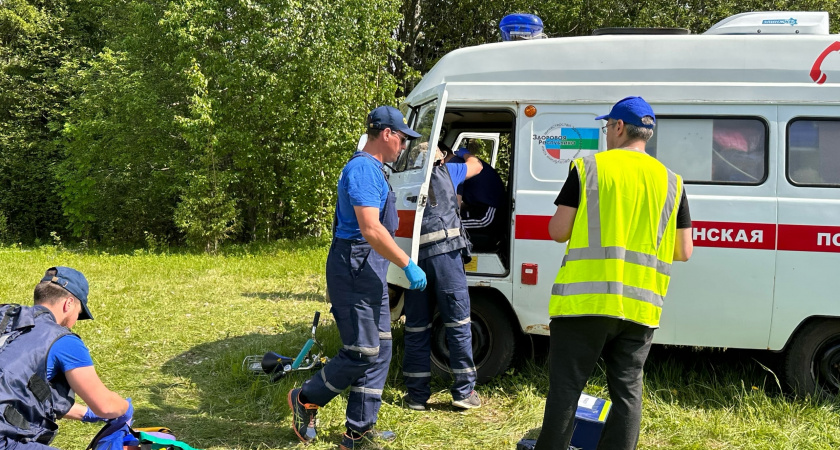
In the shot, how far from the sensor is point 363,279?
378 centimetres

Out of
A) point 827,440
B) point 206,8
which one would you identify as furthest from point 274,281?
point 206,8

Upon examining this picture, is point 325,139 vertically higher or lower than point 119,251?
higher

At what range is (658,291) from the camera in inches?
118

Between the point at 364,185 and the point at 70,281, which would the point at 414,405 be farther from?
the point at 70,281

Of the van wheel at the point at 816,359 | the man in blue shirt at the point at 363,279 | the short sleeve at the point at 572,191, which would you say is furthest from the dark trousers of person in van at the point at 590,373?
the van wheel at the point at 816,359

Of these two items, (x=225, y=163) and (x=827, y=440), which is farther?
(x=225, y=163)

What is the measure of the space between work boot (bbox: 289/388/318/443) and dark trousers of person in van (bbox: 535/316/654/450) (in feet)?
5.33

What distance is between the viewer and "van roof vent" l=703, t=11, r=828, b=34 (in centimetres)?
463

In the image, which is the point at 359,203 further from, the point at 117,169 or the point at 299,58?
the point at 117,169

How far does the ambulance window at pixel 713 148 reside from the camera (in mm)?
4543

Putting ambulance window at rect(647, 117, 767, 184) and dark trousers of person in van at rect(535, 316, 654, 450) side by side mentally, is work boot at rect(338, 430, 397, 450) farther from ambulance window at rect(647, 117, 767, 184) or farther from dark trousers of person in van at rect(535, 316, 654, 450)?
ambulance window at rect(647, 117, 767, 184)

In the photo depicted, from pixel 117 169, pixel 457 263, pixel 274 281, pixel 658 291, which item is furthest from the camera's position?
pixel 117 169

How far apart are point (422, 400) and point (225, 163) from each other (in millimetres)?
13178

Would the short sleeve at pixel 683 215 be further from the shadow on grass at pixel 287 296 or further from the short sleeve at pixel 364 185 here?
the shadow on grass at pixel 287 296
